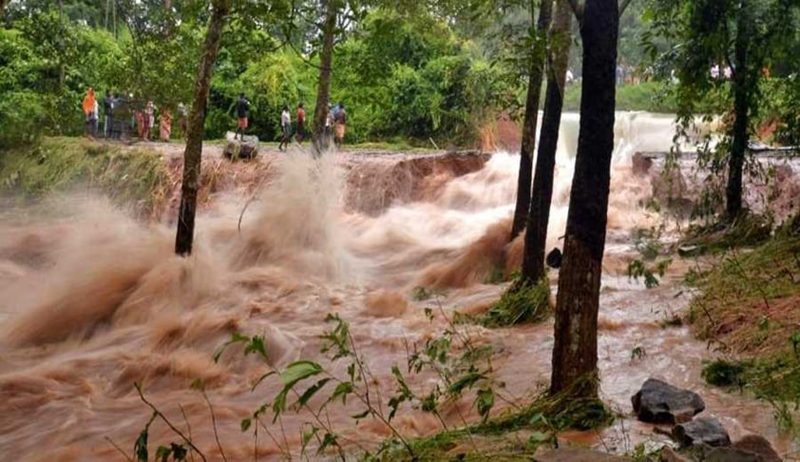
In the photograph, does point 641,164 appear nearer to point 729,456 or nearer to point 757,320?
point 757,320

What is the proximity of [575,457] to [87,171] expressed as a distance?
1738 centimetres

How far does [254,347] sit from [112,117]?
2147cm

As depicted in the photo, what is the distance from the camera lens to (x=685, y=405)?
4.60 m

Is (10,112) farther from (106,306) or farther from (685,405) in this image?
(685,405)

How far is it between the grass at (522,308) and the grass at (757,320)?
4.86ft

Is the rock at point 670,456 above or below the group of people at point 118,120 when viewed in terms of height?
below

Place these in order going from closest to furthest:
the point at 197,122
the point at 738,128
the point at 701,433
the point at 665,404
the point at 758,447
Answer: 1. the point at 758,447
2. the point at 701,433
3. the point at 665,404
4. the point at 197,122
5. the point at 738,128

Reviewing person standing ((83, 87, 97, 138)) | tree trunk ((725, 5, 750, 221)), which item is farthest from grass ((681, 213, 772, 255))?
person standing ((83, 87, 97, 138))

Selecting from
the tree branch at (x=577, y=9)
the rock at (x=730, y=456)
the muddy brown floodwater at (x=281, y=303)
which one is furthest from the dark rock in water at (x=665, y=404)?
the tree branch at (x=577, y=9)

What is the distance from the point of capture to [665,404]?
4613 millimetres

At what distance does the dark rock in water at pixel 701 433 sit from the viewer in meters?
3.80

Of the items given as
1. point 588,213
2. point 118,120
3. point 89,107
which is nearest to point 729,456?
point 588,213

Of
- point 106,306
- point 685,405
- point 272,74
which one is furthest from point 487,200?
point 685,405

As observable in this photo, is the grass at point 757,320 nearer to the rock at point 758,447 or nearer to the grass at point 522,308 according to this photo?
the rock at point 758,447
